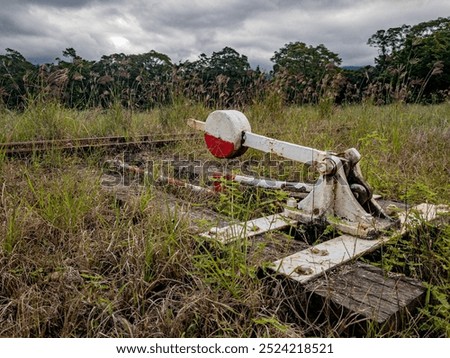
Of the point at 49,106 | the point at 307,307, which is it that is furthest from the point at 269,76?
the point at 307,307

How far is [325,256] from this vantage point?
1.70 m

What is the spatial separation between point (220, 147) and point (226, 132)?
12cm

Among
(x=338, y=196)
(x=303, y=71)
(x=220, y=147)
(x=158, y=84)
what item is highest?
(x=303, y=71)

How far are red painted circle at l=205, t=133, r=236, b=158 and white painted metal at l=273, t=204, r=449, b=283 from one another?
851 mm

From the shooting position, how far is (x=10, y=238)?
1.75 m

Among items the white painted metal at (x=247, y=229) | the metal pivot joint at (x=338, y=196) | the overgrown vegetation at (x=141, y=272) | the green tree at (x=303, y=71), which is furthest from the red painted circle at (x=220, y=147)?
the green tree at (x=303, y=71)

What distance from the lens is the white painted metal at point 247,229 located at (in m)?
1.80

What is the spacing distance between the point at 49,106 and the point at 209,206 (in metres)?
2.99

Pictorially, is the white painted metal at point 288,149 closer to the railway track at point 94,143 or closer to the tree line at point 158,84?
the railway track at point 94,143

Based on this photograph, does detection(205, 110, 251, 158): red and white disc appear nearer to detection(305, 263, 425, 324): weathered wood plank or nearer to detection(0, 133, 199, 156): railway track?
detection(305, 263, 425, 324): weathered wood plank

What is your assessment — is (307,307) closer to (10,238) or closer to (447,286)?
(447,286)

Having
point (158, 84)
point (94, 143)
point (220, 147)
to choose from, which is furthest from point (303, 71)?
point (220, 147)

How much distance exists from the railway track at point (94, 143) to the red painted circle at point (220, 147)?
1.43 m

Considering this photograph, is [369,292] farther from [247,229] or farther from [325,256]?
[247,229]
